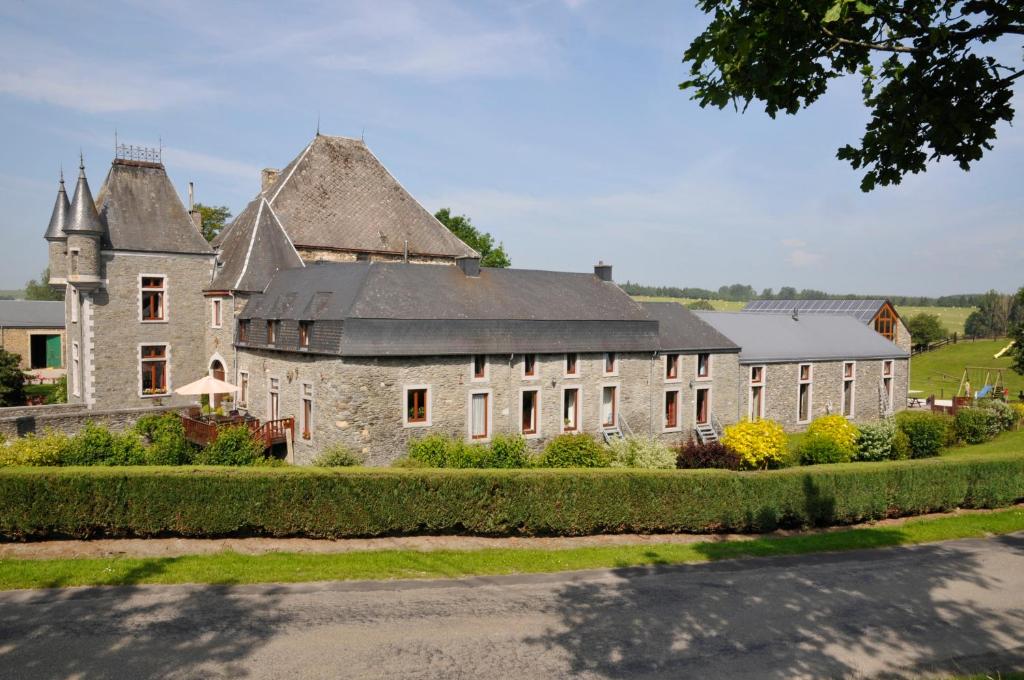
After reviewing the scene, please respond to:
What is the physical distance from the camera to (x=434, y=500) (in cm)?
1569

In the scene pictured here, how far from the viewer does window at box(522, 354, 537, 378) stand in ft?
78.4

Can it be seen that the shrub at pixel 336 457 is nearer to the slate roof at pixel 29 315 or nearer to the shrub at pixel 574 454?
the shrub at pixel 574 454

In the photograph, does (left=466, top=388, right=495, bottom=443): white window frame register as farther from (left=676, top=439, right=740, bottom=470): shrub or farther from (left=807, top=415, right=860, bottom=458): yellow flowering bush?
(left=807, top=415, right=860, bottom=458): yellow flowering bush

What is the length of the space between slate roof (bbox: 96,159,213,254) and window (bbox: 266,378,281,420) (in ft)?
23.7

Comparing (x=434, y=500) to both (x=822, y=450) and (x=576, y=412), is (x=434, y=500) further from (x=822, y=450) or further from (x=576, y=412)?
(x=822, y=450)

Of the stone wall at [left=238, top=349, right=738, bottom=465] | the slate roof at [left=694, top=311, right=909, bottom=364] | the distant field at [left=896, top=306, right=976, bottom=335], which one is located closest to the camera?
the stone wall at [left=238, top=349, right=738, bottom=465]

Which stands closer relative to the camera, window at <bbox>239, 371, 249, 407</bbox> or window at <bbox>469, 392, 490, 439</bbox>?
window at <bbox>469, 392, 490, 439</bbox>

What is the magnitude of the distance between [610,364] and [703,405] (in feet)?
17.0

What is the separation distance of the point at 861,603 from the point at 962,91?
8.63 m

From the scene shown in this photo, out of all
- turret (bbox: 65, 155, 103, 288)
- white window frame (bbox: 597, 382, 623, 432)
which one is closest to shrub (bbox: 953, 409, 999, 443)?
white window frame (bbox: 597, 382, 623, 432)

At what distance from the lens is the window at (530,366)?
23891 mm

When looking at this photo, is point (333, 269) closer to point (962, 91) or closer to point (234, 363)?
point (234, 363)

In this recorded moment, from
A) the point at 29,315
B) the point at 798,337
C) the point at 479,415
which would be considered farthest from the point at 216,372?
the point at 29,315

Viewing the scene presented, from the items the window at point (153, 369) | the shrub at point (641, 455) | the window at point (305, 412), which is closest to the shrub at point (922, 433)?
the shrub at point (641, 455)
